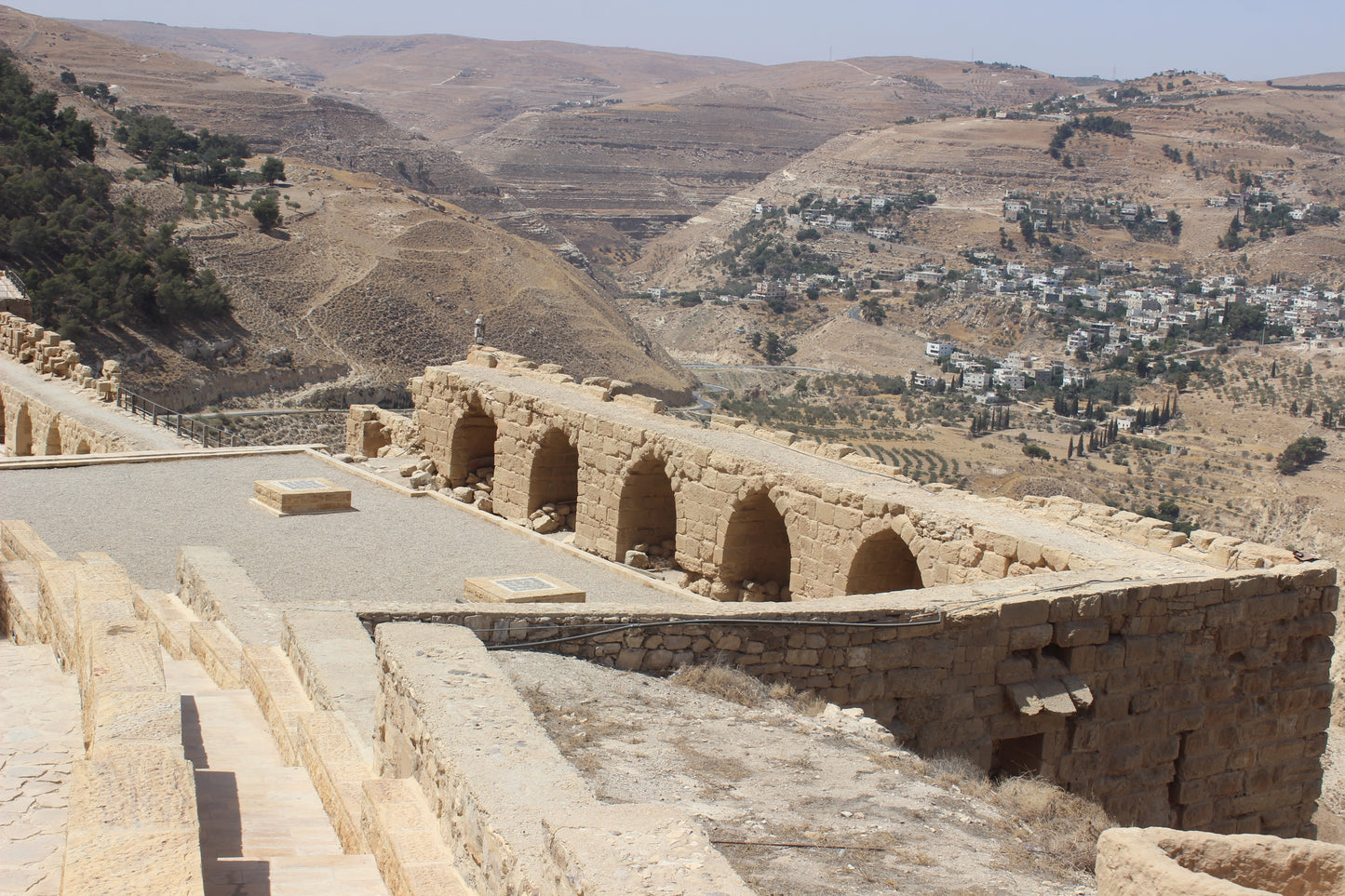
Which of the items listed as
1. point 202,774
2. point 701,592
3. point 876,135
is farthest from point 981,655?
point 876,135

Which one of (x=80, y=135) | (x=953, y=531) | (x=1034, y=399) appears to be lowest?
(x=1034, y=399)

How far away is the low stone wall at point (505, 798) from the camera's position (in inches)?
160

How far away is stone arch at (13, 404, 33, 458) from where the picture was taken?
76.4ft

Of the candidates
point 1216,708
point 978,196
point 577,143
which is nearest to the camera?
point 1216,708

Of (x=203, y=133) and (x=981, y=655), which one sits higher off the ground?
(x=203, y=133)

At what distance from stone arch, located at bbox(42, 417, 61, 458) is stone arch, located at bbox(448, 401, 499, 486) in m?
7.44

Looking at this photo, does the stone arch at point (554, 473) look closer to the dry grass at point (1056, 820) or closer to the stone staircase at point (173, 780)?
the stone staircase at point (173, 780)

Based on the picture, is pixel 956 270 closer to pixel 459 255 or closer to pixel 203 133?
pixel 459 255

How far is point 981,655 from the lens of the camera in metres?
8.35

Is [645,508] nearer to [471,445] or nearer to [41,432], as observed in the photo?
[471,445]

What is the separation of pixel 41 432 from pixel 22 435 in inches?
50.5

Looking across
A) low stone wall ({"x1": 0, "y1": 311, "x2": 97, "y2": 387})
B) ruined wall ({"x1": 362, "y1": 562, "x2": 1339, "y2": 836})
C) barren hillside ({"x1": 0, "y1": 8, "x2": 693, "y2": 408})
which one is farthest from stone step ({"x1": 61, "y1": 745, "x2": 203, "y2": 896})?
barren hillside ({"x1": 0, "y1": 8, "x2": 693, "y2": 408})

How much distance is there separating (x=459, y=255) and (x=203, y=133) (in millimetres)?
20656

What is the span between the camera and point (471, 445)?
1927 centimetres
